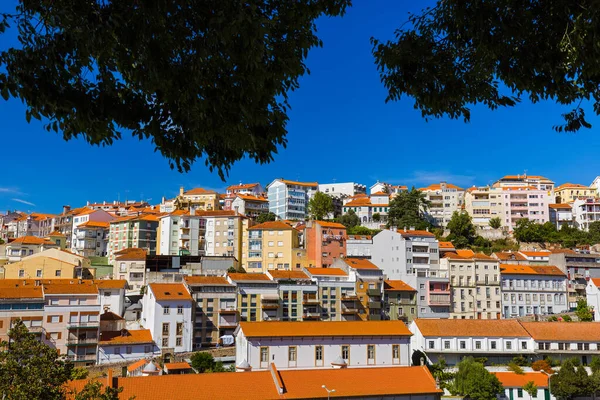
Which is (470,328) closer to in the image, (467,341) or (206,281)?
(467,341)

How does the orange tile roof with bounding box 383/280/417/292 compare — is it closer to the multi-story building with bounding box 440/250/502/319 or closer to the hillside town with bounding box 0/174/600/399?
the hillside town with bounding box 0/174/600/399

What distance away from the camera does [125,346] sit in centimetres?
4462

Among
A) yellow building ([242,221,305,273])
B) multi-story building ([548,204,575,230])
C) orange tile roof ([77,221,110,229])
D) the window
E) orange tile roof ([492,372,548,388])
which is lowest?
orange tile roof ([492,372,548,388])

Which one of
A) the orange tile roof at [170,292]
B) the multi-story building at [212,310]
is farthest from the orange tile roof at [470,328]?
the orange tile roof at [170,292]

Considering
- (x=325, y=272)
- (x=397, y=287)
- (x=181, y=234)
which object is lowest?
(x=397, y=287)

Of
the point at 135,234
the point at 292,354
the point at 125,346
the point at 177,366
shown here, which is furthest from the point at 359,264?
the point at 135,234

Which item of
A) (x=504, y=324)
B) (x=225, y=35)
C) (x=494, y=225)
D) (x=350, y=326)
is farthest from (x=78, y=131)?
(x=494, y=225)

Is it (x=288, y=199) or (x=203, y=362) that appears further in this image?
(x=288, y=199)

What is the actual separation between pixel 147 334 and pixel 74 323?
5.80 metres

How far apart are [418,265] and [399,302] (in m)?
7.65

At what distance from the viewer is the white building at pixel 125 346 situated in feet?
144

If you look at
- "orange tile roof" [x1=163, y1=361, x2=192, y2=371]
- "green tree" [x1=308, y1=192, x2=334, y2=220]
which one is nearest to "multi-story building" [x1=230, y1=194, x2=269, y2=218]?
"green tree" [x1=308, y1=192, x2=334, y2=220]

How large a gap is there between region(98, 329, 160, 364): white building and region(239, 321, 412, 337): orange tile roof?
29.0 ft

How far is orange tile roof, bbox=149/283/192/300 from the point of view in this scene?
48.2 meters
